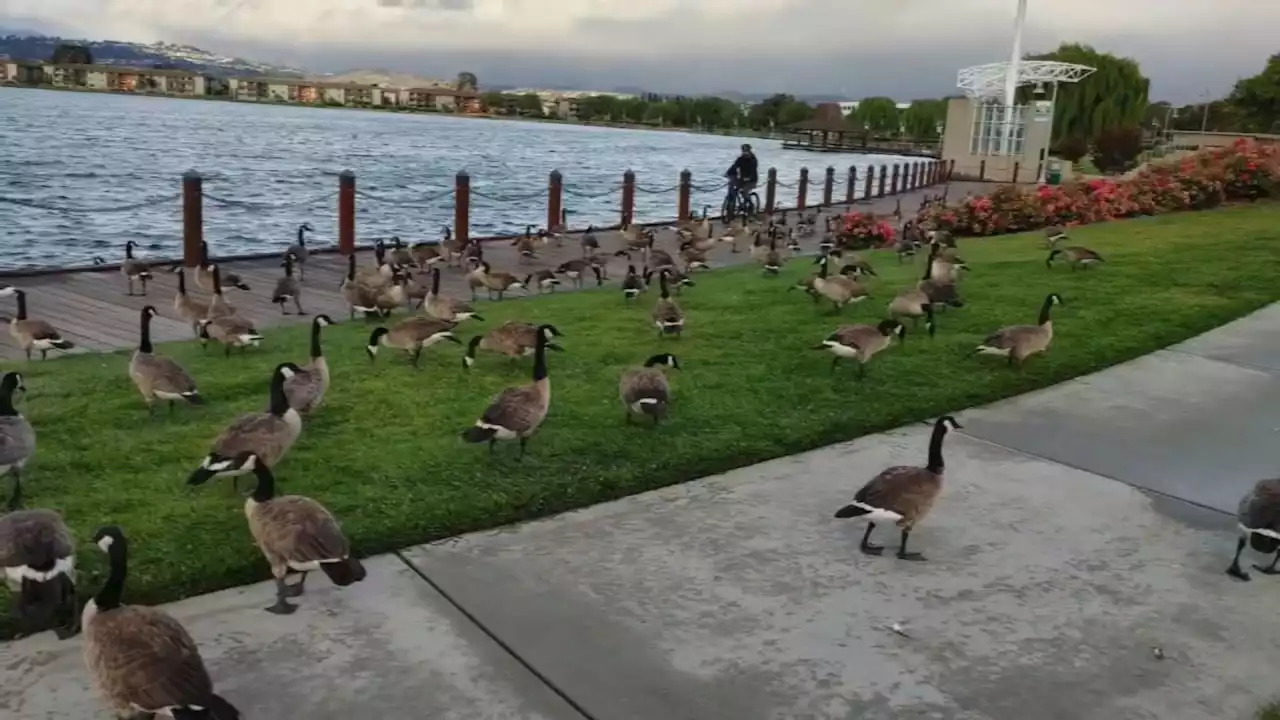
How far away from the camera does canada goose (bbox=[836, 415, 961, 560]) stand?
4.90 metres

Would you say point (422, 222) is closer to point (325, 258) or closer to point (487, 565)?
point (325, 258)

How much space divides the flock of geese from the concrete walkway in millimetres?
220

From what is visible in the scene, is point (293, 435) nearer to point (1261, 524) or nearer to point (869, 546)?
point (869, 546)

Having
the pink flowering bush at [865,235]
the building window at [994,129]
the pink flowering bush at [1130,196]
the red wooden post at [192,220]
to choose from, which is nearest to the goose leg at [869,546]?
the red wooden post at [192,220]

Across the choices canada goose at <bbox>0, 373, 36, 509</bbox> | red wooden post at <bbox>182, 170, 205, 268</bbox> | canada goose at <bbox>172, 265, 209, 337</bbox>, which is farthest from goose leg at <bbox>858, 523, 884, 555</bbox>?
red wooden post at <bbox>182, 170, 205, 268</bbox>

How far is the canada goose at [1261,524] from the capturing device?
4.73 m

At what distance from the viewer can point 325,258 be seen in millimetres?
15602

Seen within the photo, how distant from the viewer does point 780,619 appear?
4246mm

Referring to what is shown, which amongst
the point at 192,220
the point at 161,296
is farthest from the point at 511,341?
the point at 192,220

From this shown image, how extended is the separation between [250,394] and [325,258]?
8.48 m

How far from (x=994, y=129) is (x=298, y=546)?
47665 mm

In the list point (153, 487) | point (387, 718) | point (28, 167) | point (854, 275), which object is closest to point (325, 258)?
point (854, 275)

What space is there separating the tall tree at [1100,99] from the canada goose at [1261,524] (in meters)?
65.8

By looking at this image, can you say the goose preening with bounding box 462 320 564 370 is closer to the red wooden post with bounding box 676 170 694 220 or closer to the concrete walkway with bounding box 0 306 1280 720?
the concrete walkway with bounding box 0 306 1280 720
